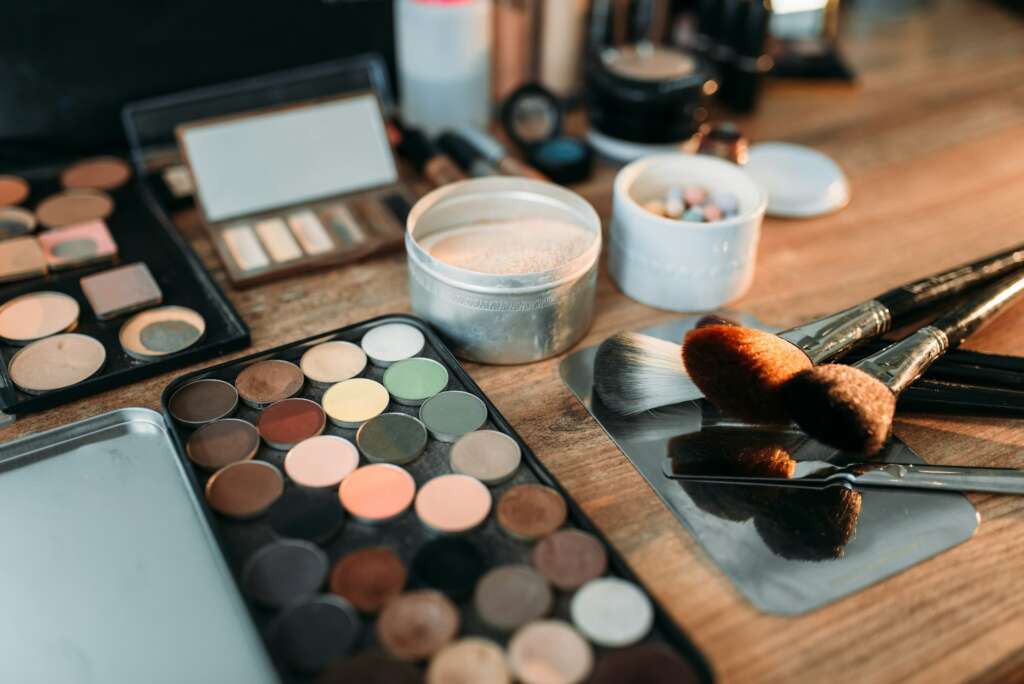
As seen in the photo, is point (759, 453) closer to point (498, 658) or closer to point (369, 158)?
point (498, 658)

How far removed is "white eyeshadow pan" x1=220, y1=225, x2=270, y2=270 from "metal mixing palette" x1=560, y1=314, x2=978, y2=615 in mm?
364

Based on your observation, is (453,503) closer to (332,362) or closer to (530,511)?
(530,511)

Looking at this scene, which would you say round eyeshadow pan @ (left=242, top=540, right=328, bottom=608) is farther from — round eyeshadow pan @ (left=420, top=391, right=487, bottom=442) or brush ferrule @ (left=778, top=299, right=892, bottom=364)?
brush ferrule @ (left=778, top=299, right=892, bottom=364)

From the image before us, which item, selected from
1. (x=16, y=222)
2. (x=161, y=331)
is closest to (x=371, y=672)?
(x=161, y=331)

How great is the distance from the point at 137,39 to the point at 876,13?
1036 millimetres

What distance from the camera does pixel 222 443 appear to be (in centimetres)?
62

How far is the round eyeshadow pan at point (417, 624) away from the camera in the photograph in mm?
502

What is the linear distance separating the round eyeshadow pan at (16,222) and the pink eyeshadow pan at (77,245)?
0.02 m

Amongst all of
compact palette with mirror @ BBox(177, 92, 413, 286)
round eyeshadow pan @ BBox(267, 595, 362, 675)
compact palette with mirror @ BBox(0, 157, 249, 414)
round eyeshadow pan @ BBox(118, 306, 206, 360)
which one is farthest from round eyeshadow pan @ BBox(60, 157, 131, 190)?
round eyeshadow pan @ BBox(267, 595, 362, 675)

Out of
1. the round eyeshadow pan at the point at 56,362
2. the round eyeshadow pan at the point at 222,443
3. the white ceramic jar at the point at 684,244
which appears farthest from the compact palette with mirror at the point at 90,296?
the white ceramic jar at the point at 684,244

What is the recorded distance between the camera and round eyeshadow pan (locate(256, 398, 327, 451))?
0.63 meters

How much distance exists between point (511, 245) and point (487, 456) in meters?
0.22

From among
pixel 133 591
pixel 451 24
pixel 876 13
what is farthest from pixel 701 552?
pixel 876 13

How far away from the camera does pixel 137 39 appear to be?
926 mm
